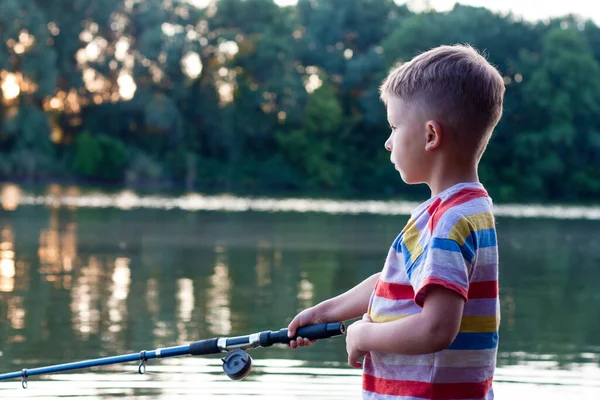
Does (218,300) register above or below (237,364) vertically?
above

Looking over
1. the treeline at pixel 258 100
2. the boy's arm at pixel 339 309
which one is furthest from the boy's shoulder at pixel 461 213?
the treeline at pixel 258 100

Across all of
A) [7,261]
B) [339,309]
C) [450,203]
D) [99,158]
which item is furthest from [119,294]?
[99,158]

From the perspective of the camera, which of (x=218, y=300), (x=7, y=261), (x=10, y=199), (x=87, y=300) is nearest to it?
(x=87, y=300)

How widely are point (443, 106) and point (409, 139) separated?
9 cm

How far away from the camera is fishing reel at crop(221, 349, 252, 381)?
7.59ft

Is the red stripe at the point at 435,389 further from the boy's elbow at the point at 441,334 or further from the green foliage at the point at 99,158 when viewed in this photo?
the green foliage at the point at 99,158

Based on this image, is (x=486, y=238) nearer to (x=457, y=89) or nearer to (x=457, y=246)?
(x=457, y=246)

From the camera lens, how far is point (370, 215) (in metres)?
27.1

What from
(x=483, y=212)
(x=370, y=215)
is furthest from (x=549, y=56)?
(x=483, y=212)

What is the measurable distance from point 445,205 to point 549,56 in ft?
170

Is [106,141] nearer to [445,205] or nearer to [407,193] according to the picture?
[407,193]

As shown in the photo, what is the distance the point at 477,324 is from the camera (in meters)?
1.77

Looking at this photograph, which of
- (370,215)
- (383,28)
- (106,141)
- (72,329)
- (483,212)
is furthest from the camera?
(383,28)

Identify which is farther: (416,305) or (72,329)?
(72,329)
